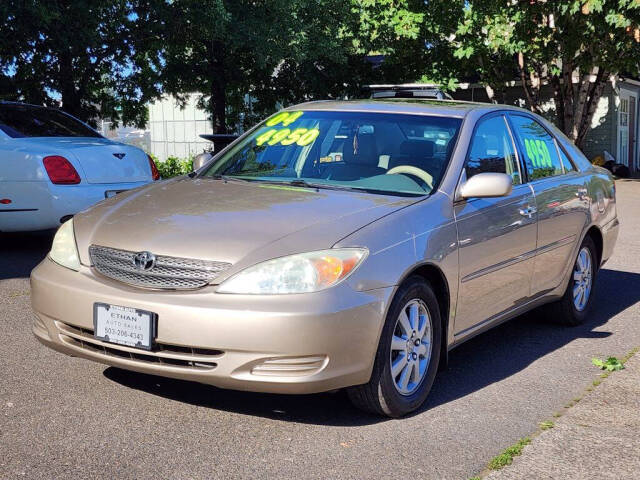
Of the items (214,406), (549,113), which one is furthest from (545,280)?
(549,113)

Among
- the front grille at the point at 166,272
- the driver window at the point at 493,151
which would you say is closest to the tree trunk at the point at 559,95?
the driver window at the point at 493,151

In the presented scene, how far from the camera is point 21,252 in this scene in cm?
899

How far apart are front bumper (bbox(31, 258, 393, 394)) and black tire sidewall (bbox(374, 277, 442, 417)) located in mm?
108

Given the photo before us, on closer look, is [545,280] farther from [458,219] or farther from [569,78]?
[569,78]

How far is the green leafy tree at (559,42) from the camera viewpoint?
18.9 meters

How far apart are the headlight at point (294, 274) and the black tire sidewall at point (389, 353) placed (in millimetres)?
367

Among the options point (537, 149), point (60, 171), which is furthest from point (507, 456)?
point (60, 171)

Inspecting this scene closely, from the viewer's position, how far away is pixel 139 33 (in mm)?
17031

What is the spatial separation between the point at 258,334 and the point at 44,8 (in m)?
11.2

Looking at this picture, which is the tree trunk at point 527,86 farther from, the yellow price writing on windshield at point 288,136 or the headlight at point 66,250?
the headlight at point 66,250

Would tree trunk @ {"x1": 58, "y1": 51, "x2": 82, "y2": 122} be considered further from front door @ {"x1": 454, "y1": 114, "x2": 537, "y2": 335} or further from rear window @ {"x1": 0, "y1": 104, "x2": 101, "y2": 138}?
front door @ {"x1": 454, "y1": 114, "x2": 537, "y2": 335}

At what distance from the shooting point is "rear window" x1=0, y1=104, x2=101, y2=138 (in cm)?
884

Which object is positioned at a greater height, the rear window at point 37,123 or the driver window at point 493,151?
the rear window at point 37,123

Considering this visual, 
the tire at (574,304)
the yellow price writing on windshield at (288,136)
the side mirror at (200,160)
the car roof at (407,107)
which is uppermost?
the car roof at (407,107)
